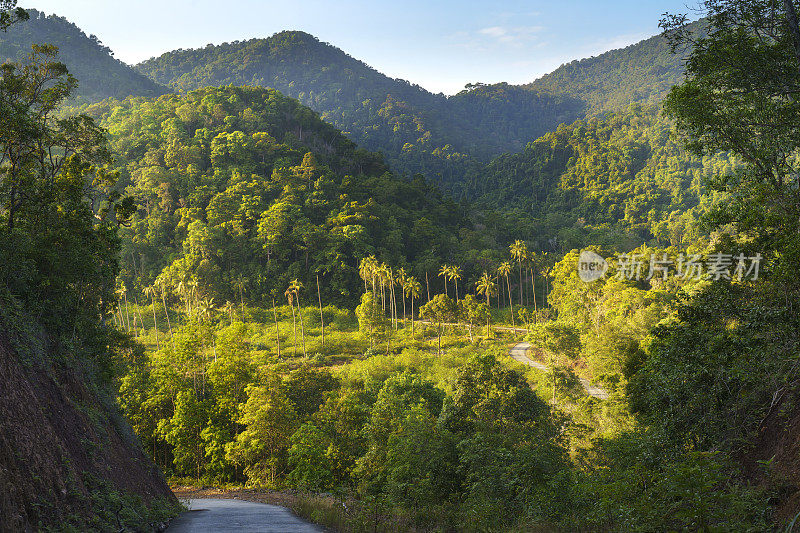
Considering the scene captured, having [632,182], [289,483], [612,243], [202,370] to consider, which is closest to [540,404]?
[289,483]

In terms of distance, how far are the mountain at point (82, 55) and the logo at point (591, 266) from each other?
445ft

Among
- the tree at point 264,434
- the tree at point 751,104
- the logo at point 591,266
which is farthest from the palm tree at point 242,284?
the tree at point 751,104

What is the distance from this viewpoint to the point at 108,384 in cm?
1831

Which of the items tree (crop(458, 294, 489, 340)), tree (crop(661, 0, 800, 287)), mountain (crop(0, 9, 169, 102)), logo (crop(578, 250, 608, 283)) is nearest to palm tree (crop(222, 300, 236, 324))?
tree (crop(458, 294, 489, 340))

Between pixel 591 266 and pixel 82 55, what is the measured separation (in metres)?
164

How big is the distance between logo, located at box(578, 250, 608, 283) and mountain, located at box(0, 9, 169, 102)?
13561 cm

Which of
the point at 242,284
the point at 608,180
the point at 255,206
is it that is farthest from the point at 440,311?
the point at 608,180

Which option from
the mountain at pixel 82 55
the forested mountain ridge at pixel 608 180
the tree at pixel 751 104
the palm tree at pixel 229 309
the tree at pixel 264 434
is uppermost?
the mountain at pixel 82 55

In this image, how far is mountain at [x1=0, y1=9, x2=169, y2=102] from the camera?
138m

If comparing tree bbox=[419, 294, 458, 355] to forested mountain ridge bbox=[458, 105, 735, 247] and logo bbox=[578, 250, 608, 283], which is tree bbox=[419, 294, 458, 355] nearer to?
logo bbox=[578, 250, 608, 283]

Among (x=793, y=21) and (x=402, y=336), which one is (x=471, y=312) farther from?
(x=793, y=21)

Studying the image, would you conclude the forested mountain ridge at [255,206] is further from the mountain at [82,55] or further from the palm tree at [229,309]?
the mountain at [82,55]

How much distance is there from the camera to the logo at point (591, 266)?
5610cm

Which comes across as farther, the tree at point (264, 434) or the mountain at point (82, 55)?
the mountain at point (82, 55)
